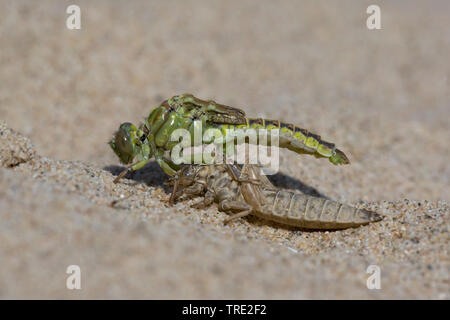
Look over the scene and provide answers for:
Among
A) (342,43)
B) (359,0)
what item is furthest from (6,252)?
(359,0)

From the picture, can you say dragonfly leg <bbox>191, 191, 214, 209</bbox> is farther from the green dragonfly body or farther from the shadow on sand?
the shadow on sand

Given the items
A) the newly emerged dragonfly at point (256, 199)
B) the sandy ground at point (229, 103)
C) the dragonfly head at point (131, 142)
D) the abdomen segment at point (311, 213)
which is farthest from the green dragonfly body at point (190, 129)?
the abdomen segment at point (311, 213)

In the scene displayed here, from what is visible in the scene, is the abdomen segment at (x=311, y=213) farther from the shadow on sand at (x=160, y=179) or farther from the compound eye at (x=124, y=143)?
the compound eye at (x=124, y=143)

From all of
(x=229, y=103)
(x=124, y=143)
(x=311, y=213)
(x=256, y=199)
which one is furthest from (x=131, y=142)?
(x=229, y=103)

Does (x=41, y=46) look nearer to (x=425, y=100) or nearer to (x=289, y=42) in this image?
(x=289, y=42)

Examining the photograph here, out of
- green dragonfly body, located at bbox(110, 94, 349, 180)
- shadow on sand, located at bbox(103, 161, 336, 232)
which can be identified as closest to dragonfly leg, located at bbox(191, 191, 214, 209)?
green dragonfly body, located at bbox(110, 94, 349, 180)
